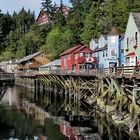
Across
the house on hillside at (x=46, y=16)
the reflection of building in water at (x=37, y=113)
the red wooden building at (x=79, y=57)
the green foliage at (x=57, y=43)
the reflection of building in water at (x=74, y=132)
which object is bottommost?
the reflection of building in water at (x=74, y=132)

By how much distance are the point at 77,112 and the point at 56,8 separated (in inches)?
4431

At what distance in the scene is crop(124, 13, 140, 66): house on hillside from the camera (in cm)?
5066

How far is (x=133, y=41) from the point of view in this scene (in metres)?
52.2

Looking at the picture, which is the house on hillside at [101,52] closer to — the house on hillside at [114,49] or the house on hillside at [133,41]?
the house on hillside at [114,49]

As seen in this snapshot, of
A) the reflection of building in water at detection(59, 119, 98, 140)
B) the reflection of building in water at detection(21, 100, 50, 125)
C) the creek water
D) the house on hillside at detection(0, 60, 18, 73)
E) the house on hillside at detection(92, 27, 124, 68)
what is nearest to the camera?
the reflection of building in water at detection(59, 119, 98, 140)

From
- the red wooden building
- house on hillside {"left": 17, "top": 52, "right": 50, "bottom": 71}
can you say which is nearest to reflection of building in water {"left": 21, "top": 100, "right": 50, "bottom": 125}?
the red wooden building

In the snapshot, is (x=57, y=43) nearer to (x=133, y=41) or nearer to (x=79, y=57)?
(x=79, y=57)

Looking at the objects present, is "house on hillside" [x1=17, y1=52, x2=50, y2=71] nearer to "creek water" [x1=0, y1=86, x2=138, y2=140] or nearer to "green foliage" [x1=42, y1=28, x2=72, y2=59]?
"green foliage" [x1=42, y1=28, x2=72, y2=59]

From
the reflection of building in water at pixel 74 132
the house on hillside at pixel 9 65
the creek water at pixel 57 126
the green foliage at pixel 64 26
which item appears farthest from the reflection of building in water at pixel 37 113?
the house on hillside at pixel 9 65

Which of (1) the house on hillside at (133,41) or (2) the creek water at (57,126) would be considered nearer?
(2) the creek water at (57,126)

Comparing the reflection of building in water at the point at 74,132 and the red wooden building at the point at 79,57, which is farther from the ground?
the red wooden building at the point at 79,57

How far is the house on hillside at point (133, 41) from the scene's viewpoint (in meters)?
50.7

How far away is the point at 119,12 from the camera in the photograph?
282ft

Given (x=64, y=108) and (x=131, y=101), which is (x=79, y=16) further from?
(x=131, y=101)
